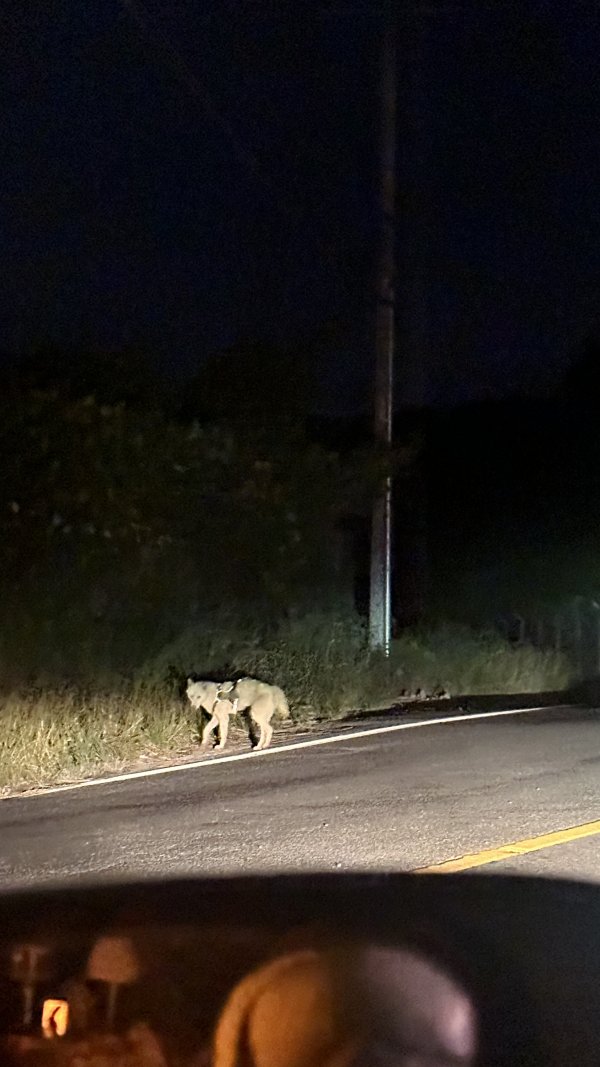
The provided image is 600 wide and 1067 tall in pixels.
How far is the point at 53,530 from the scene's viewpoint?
14.8 meters

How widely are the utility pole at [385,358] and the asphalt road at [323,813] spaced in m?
7.47

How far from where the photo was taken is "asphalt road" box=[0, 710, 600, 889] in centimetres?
A: 725

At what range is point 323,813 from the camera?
862 centimetres

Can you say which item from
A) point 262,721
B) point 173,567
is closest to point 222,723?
point 262,721

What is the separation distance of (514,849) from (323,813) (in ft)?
5.17

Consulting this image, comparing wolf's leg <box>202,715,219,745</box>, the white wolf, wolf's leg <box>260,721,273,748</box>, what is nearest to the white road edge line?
wolf's leg <box>260,721,273,748</box>

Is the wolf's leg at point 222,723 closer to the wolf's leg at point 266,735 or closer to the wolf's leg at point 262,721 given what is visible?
the wolf's leg at point 262,721

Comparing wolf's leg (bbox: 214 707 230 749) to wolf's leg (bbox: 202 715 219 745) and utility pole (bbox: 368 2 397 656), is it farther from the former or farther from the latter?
utility pole (bbox: 368 2 397 656)

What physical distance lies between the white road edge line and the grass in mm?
416

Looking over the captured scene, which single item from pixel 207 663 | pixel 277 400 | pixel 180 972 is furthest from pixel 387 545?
pixel 180 972

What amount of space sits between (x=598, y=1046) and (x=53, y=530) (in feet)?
36.3

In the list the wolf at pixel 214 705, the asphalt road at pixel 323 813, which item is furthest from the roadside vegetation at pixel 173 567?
the asphalt road at pixel 323 813

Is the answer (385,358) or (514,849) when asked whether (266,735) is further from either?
(385,358)

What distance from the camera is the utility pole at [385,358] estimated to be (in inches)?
768
